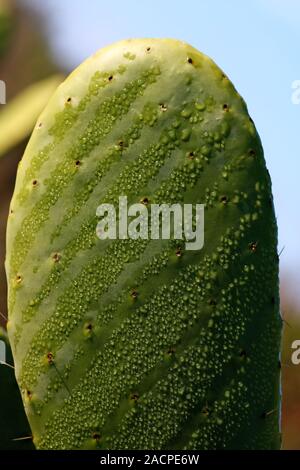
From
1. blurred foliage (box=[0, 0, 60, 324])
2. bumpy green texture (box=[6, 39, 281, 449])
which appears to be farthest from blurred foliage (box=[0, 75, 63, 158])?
bumpy green texture (box=[6, 39, 281, 449])

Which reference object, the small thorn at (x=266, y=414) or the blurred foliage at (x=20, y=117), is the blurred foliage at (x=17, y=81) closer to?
the blurred foliage at (x=20, y=117)

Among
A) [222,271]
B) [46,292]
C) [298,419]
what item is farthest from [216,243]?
[298,419]

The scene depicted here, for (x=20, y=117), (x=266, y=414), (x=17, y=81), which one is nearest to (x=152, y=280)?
(x=266, y=414)

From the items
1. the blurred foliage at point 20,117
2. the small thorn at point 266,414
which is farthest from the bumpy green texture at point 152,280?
the blurred foliage at point 20,117

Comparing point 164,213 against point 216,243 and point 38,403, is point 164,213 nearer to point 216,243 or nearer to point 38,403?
point 216,243

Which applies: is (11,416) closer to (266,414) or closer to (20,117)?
(266,414)

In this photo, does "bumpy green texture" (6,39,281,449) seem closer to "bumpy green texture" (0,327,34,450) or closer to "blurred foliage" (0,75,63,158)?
"bumpy green texture" (0,327,34,450)
